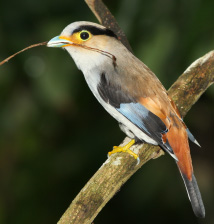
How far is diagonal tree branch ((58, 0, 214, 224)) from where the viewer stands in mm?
2883

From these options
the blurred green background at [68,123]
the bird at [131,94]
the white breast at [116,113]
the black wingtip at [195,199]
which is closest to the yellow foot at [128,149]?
the bird at [131,94]

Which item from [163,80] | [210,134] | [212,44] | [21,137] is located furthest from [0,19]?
[210,134]

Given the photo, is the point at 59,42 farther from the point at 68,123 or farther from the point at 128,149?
the point at 68,123

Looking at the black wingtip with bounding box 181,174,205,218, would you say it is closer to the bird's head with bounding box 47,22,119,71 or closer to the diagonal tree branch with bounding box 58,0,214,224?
the diagonal tree branch with bounding box 58,0,214,224

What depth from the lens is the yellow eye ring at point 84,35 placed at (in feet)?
11.2

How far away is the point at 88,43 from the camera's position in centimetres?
347

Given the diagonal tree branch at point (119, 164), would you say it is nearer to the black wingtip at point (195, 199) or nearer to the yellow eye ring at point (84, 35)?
the black wingtip at point (195, 199)

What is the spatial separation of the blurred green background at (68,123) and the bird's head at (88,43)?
18.6 inches

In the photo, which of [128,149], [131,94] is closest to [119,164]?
[128,149]

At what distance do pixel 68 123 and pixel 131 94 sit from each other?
6.33 ft

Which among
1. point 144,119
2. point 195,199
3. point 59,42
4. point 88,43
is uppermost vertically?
point 59,42

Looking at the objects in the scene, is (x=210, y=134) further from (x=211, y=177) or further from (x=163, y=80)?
(x=163, y=80)

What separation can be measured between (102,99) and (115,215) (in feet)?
5.82

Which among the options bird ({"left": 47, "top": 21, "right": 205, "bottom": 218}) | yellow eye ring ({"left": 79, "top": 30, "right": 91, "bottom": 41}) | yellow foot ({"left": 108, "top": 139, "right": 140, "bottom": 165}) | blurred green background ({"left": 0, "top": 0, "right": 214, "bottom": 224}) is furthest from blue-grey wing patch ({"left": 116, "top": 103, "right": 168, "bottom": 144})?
blurred green background ({"left": 0, "top": 0, "right": 214, "bottom": 224})
